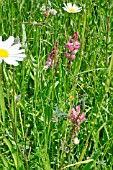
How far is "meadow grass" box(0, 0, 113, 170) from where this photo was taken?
1202 mm

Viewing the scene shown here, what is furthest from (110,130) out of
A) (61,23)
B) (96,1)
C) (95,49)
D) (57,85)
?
(96,1)

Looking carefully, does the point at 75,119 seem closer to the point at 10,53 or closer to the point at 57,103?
the point at 10,53

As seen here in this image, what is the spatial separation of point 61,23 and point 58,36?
32 cm

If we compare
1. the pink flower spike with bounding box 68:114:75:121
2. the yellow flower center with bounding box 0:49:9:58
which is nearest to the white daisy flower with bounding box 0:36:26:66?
the yellow flower center with bounding box 0:49:9:58

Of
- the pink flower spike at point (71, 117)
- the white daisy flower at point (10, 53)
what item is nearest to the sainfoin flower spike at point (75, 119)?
the pink flower spike at point (71, 117)

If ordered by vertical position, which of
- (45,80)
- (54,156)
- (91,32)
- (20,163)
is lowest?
(54,156)

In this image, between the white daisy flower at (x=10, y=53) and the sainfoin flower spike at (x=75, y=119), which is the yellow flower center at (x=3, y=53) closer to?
the white daisy flower at (x=10, y=53)

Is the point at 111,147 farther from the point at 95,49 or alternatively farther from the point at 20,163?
the point at 95,49

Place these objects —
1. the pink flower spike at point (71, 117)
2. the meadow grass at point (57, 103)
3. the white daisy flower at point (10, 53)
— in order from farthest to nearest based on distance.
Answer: the meadow grass at point (57, 103)
the pink flower spike at point (71, 117)
the white daisy flower at point (10, 53)

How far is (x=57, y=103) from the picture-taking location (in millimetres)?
1566

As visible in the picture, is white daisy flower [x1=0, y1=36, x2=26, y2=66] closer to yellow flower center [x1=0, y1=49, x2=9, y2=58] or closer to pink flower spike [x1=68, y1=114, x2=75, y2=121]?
yellow flower center [x1=0, y1=49, x2=9, y2=58]

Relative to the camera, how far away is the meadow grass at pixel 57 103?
1202 mm

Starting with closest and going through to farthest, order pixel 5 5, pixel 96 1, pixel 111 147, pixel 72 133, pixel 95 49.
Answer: pixel 72 133, pixel 111 147, pixel 95 49, pixel 5 5, pixel 96 1

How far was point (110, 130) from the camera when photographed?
1488mm
